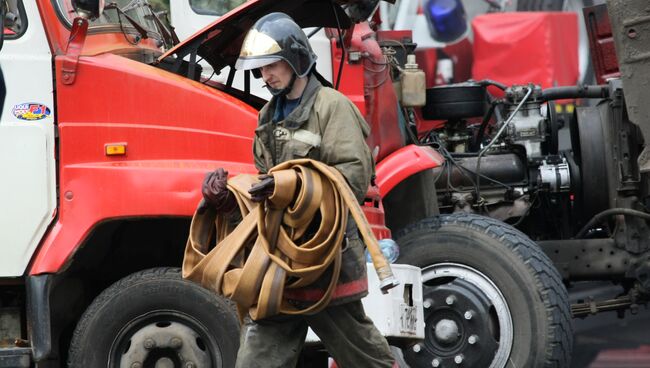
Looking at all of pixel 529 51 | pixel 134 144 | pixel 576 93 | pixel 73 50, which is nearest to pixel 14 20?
pixel 73 50

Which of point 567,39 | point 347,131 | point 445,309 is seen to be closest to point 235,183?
point 347,131

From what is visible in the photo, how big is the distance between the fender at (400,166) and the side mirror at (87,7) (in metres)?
2.07

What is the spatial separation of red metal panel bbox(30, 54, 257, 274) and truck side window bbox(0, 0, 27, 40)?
287 millimetres

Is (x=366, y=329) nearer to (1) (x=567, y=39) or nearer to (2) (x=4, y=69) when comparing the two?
(2) (x=4, y=69)

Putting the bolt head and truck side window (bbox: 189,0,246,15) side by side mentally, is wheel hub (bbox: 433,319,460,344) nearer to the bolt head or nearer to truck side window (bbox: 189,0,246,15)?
the bolt head

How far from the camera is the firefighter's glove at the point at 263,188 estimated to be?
17.4 feet

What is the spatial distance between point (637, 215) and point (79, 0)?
13.4 ft

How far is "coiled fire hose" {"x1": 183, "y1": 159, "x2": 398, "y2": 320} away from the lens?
17.7 feet

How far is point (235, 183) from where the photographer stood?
226 inches

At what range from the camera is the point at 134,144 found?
676 cm

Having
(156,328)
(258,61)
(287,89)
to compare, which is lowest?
(156,328)

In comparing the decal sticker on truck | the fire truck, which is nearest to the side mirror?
the fire truck

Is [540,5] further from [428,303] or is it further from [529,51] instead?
[428,303]

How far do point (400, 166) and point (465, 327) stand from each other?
1015mm
